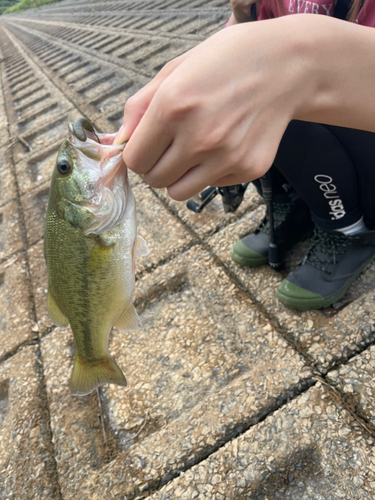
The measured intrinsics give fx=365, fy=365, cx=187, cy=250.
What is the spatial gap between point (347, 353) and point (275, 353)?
12.0 inches

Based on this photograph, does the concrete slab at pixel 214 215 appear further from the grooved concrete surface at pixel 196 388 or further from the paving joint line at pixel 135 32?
the paving joint line at pixel 135 32

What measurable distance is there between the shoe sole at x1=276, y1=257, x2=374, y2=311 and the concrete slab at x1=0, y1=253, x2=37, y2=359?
157 centimetres

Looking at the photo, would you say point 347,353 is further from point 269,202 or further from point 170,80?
point 170,80

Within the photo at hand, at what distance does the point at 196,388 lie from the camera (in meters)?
1.74

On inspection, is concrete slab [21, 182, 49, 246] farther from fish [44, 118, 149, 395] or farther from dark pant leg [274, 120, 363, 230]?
dark pant leg [274, 120, 363, 230]

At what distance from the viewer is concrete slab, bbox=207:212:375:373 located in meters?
1.57

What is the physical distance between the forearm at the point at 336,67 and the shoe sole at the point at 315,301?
1012 mm

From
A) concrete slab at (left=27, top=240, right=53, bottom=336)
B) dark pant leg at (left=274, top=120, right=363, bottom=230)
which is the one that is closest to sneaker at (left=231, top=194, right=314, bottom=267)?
dark pant leg at (left=274, top=120, right=363, bottom=230)

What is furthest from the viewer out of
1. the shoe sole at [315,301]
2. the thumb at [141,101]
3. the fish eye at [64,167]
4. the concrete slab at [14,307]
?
the concrete slab at [14,307]

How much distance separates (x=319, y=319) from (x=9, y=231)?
9.13 feet

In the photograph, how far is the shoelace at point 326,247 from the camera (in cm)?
180

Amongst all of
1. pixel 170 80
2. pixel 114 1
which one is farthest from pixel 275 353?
pixel 114 1

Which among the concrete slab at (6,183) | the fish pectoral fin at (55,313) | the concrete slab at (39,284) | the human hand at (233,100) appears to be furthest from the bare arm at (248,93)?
the concrete slab at (6,183)

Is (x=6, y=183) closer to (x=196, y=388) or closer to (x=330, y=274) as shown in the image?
(x=196, y=388)
